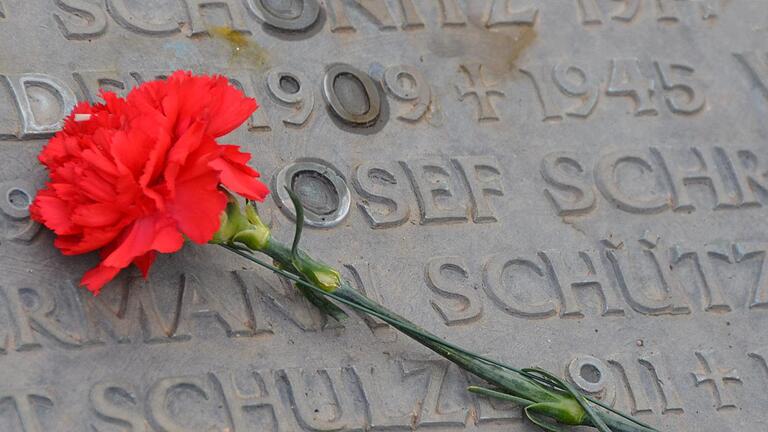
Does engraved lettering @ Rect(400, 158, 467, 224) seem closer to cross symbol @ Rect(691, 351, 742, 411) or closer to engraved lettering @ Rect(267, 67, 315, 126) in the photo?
engraved lettering @ Rect(267, 67, 315, 126)

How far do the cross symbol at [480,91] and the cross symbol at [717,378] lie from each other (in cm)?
51

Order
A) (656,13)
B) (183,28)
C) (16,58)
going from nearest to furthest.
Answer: (16,58) → (183,28) → (656,13)

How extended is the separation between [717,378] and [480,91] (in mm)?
591

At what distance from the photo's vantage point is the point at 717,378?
1.42 metres

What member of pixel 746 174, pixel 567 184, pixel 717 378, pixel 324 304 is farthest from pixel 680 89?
pixel 324 304

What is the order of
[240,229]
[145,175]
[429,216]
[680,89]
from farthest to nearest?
[680,89] < [429,216] < [240,229] < [145,175]

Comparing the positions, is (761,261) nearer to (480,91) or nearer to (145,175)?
(480,91)

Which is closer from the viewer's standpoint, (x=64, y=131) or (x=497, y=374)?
(x=64, y=131)

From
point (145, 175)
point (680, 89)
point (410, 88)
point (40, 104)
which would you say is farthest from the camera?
point (680, 89)

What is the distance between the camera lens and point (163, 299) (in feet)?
4.19

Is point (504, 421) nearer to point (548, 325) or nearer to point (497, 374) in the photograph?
point (497, 374)

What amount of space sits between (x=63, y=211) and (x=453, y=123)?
26.4 inches

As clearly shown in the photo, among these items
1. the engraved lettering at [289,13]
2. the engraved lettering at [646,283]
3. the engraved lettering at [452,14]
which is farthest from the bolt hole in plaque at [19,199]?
the engraved lettering at [646,283]

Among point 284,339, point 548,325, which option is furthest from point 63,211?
point 548,325
